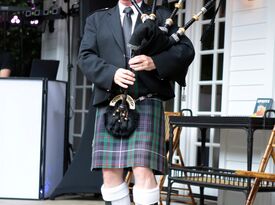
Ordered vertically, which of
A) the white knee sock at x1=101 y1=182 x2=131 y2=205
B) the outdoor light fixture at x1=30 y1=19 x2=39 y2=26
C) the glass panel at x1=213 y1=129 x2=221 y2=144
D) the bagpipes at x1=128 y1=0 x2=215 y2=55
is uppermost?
the outdoor light fixture at x1=30 y1=19 x2=39 y2=26

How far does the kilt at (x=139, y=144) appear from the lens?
2504 mm

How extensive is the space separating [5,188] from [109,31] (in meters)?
3.24

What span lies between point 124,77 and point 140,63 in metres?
0.09

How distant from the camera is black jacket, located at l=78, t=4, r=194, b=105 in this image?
2.50m

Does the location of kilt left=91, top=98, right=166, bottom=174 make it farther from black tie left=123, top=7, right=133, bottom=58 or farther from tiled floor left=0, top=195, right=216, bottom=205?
tiled floor left=0, top=195, right=216, bottom=205

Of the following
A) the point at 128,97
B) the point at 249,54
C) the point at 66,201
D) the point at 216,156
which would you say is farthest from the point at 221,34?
the point at 128,97

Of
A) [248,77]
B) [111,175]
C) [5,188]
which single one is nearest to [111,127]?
[111,175]

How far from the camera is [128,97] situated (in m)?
2.54

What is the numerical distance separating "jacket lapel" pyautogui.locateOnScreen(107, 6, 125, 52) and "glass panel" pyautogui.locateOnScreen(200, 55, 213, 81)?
282cm

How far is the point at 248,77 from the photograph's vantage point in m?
4.81

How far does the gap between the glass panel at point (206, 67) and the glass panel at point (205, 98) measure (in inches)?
3.7

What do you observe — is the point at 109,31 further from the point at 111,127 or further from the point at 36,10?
the point at 36,10

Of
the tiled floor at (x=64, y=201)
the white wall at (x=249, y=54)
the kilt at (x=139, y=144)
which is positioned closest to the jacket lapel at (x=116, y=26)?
the kilt at (x=139, y=144)

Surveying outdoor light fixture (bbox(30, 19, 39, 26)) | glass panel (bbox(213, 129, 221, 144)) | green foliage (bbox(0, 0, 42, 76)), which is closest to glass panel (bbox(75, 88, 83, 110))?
green foliage (bbox(0, 0, 42, 76))
